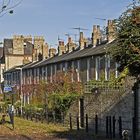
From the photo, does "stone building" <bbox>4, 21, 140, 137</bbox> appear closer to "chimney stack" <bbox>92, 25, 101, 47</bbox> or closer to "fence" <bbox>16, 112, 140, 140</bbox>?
"chimney stack" <bbox>92, 25, 101, 47</bbox>

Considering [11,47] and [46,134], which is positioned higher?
[11,47]

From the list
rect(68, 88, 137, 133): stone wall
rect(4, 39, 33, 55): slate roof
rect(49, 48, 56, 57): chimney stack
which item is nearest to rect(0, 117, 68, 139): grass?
rect(68, 88, 137, 133): stone wall

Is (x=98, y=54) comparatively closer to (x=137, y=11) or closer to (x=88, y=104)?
(x=88, y=104)

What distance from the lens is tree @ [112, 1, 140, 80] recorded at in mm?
11688

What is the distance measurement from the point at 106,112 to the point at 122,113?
290cm

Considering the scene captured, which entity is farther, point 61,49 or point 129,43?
point 61,49

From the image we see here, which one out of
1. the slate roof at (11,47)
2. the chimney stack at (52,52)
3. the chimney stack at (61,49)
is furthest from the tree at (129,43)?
the slate roof at (11,47)

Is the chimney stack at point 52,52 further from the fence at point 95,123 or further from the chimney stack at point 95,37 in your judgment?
the fence at point 95,123

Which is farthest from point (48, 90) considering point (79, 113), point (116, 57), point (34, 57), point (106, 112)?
point (116, 57)

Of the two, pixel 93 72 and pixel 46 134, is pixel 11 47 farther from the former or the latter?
pixel 46 134

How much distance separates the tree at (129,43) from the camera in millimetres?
11688

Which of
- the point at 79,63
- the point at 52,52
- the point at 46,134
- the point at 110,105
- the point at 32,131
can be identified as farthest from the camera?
the point at 52,52

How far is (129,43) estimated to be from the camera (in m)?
11.9

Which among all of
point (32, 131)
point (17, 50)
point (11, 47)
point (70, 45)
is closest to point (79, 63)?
point (70, 45)
